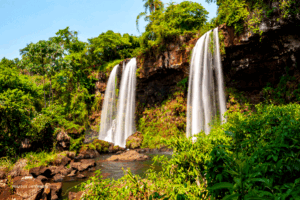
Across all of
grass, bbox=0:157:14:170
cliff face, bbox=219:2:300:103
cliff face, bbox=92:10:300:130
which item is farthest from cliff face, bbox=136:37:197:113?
grass, bbox=0:157:14:170

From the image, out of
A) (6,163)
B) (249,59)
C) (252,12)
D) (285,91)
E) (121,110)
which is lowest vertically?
(6,163)

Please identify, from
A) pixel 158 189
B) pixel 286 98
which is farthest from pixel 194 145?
pixel 286 98

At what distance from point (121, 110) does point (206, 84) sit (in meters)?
12.2

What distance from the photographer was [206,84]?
16125mm

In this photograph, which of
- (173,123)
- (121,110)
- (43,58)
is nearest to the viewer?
(43,58)

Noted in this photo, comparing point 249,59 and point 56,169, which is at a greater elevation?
point 249,59

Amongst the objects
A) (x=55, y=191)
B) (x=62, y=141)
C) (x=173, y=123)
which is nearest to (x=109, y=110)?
(x=173, y=123)

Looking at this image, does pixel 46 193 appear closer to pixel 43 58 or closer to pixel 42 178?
pixel 42 178

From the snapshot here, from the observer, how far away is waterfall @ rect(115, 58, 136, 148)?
2341cm

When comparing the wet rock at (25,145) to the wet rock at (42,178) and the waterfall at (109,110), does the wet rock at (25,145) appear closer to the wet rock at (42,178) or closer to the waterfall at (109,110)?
the wet rock at (42,178)

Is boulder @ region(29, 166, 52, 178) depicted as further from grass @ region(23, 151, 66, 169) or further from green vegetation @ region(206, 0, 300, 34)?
green vegetation @ region(206, 0, 300, 34)

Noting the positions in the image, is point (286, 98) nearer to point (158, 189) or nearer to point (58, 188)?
point (158, 189)

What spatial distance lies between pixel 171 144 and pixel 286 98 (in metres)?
12.9

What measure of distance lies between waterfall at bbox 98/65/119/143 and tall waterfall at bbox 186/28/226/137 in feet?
40.2
